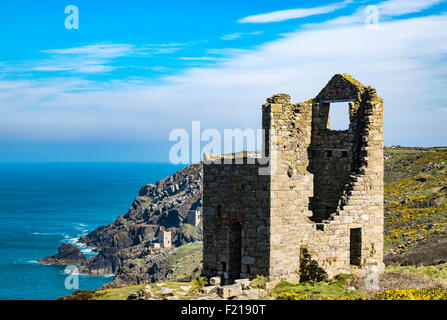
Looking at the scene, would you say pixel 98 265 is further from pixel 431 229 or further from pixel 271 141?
pixel 271 141

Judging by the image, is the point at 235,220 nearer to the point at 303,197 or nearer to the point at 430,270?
the point at 303,197

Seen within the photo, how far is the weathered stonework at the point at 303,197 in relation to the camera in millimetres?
16297

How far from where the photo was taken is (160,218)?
13150 cm

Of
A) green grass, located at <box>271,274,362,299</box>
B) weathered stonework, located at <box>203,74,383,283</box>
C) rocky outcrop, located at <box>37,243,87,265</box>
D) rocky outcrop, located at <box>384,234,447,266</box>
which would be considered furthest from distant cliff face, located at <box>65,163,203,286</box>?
green grass, located at <box>271,274,362,299</box>

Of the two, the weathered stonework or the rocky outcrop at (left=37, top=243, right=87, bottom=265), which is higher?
the weathered stonework

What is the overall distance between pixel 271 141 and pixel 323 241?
11.9 ft

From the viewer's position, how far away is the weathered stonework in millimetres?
16297

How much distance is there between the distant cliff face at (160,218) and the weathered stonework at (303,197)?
9831 cm

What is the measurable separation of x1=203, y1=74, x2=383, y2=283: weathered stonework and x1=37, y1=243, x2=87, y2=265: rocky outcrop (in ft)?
326

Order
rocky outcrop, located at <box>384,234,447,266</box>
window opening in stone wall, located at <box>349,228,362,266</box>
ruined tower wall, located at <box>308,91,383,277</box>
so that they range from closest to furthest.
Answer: ruined tower wall, located at <box>308,91,383,277</box> → window opening in stone wall, located at <box>349,228,362,266</box> → rocky outcrop, located at <box>384,234,447,266</box>

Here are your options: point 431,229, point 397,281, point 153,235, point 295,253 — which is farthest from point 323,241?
point 153,235

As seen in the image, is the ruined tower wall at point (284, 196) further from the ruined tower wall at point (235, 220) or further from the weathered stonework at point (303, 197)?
the ruined tower wall at point (235, 220)

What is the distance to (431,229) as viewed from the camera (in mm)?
30203

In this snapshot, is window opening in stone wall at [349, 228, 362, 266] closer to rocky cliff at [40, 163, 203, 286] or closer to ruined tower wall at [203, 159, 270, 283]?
ruined tower wall at [203, 159, 270, 283]
